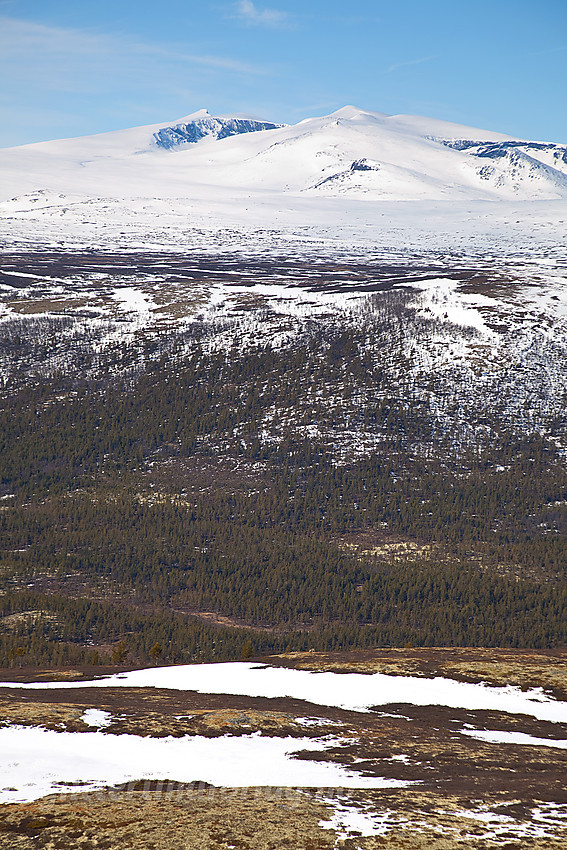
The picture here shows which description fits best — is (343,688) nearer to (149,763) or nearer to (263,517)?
(149,763)

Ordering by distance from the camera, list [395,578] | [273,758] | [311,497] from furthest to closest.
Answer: [311,497], [395,578], [273,758]

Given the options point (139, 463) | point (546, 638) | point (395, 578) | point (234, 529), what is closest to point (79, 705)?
point (546, 638)

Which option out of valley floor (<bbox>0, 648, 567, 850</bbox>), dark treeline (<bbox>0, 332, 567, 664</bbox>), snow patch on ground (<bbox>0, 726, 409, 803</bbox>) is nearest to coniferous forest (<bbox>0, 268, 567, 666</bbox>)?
dark treeline (<bbox>0, 332, 567, 664</bbox>)

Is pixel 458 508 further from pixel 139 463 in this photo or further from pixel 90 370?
pixel 90 370

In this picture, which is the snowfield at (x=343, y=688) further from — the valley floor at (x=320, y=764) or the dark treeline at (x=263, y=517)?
the dark treeline at (x=263, y=517)

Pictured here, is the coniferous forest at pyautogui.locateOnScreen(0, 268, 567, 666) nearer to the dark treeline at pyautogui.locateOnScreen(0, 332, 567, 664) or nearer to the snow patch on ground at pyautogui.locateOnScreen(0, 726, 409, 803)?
the dark treeline at pyautogui.locateOnScreen(0, 332, 567, 664)

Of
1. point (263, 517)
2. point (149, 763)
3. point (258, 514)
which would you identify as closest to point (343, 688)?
point (149, 763)
